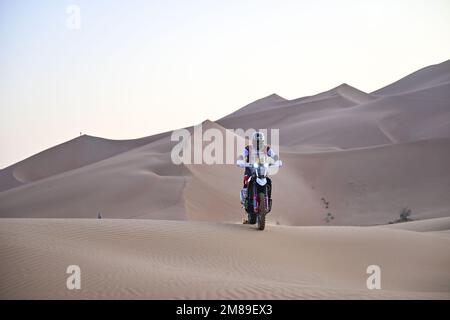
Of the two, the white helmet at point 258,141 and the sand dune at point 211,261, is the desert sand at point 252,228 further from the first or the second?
the white helmet at point 258,141

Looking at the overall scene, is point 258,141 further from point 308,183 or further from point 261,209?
point 308,183

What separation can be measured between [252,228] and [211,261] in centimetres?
288

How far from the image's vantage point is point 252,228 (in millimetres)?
11172

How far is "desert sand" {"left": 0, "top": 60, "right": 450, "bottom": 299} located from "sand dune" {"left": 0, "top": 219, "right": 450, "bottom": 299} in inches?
1.3

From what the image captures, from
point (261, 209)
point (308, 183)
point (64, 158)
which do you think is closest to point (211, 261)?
point (261, 209)

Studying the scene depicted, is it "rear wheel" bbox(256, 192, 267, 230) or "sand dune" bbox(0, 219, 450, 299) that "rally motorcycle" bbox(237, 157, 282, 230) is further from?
"sand dune" bbox(0, 219, 450, 299)

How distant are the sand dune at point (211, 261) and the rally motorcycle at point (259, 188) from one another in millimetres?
535

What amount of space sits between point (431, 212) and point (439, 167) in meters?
9.87

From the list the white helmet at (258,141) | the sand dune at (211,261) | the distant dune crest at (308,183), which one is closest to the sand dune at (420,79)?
the distant dune crest at (308,183)

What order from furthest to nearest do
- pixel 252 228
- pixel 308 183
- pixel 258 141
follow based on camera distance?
pixel 308 183
pixel 252 228
pixel 258 141

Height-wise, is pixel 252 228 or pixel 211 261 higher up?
pixel 252 228

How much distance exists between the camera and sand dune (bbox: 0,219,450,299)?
5.78 meters

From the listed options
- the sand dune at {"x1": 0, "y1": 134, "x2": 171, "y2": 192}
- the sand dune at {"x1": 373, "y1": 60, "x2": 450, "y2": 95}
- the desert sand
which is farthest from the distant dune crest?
the sand dune at {"x1": 0, "y1": 134, "x2": 171, "y2": 192}
